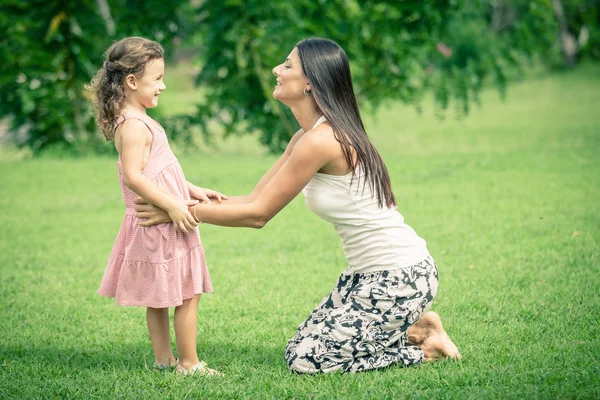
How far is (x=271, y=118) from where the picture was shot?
1138 centimetres

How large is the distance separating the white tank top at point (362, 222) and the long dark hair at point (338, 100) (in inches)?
2.0

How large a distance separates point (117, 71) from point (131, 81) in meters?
0.08

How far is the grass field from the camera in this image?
3291 mm

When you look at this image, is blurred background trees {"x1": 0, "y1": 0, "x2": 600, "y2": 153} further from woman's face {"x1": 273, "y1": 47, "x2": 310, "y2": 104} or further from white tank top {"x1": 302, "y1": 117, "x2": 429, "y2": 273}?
white tank top {"x1": 302, "y1": 117, "x2": 429, "y2": 273}

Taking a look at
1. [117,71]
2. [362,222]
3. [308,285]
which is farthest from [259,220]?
[308,285]

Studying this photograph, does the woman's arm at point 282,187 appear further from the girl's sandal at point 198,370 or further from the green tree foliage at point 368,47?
the green tree foliage at point 368,47

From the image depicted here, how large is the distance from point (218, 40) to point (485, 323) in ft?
25.4

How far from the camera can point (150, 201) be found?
3305mm

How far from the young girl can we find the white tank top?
59 centimetres

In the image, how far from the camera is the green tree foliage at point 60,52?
37.7 ft

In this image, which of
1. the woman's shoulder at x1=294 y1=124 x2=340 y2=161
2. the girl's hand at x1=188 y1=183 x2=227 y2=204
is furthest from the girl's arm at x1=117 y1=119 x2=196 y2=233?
the woman's shoulder at x1=294 y1=124 x2=340 y2=161

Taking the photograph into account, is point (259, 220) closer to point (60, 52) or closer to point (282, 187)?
point (282, 187)

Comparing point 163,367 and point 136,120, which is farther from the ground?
point 136,120

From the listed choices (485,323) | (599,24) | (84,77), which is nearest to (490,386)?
(485,323)
